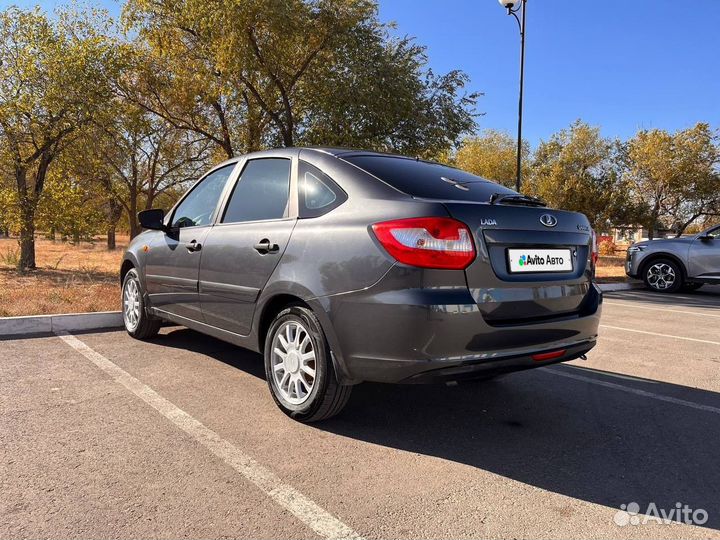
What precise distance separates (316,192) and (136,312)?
299 cm

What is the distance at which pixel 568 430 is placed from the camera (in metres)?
3.21

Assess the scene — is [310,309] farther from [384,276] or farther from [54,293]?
[54,293]

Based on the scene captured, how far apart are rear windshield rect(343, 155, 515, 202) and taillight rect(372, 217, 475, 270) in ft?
1.18

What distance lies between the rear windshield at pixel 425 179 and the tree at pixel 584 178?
2405cm

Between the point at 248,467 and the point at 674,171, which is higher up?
the point at 674,171

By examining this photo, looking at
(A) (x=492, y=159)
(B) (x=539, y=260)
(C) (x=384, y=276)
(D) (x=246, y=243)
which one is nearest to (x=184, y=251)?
(D) (x=246, y=243)

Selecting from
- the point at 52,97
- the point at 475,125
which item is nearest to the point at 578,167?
the point at 475,125

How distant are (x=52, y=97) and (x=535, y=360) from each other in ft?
40.2

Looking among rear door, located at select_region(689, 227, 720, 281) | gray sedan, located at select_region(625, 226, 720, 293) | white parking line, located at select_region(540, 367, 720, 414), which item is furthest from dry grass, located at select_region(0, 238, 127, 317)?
rear door, located at select_region(689, 227, 720, 281)

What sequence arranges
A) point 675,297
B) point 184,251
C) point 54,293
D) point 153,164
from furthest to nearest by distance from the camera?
point 153,164 < point 675,297 < point 54,293 < point 184,251

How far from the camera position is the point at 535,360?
9.57 ft

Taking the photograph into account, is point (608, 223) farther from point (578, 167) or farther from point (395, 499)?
point (395, 499)

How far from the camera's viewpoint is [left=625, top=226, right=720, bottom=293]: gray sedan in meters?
11.1

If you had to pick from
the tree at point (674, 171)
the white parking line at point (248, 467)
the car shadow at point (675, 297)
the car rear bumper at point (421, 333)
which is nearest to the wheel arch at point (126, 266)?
the white parking line at point (248, 467)
